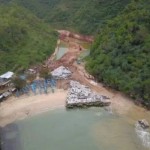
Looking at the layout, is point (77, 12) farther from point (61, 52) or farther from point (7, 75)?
point (7, 75)

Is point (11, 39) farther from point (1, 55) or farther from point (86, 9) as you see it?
point (86, 9)

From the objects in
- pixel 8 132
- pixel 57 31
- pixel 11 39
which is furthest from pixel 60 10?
pixel 8 132

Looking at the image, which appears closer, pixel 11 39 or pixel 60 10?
pixel 11 39

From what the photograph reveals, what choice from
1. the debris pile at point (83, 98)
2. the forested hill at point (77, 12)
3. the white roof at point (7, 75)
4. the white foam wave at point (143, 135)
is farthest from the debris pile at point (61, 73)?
the forested hill at point (77, 12)

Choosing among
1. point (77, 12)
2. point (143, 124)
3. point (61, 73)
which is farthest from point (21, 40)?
point (143, 124)

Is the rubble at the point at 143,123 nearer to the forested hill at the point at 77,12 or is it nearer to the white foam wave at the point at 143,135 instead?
the white foam wave at the point at 143,135

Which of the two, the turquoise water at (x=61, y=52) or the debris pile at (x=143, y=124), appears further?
the turquoise water at (x=61, y=52)

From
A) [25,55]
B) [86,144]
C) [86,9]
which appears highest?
[86,9]
